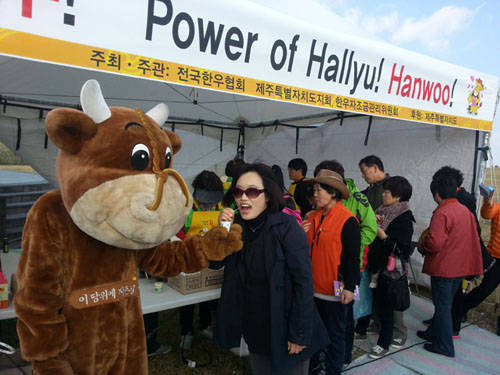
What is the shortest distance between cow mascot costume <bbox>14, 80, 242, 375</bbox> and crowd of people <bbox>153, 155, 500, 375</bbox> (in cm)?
55

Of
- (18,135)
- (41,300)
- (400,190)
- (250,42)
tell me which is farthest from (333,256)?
(18,135)

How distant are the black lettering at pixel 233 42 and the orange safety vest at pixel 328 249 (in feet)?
4.03

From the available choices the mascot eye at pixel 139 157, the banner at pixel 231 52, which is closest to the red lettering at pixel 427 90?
the banner at pixel 231 52

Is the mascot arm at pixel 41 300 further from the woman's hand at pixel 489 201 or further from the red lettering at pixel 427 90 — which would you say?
the woman's hand at pixel 489 201

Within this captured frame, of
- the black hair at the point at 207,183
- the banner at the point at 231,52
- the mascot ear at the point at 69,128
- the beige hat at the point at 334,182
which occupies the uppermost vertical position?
the banner at the point at 231,52

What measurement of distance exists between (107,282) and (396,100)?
2756 mm

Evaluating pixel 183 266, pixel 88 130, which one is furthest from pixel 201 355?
pixel 88 130

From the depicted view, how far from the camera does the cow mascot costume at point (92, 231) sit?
1.13 metres

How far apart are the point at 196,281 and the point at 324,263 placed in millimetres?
891

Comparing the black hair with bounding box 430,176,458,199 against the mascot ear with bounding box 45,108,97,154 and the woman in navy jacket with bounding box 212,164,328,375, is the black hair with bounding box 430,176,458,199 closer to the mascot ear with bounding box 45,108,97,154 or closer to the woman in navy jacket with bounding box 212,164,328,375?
the woman in navy jacket with bounding box 212,164,328,375

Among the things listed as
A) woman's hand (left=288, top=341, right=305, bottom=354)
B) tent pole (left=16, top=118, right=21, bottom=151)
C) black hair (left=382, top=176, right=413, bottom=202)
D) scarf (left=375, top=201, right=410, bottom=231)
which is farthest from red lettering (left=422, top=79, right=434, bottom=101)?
tent pole (left=16, top=118, right=21, bottom=151)

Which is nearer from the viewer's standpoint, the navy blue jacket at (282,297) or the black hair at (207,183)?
the navy blue jacket at (282,297)

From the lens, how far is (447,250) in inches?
121

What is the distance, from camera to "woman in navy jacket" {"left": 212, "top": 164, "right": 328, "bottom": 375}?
1757mm
